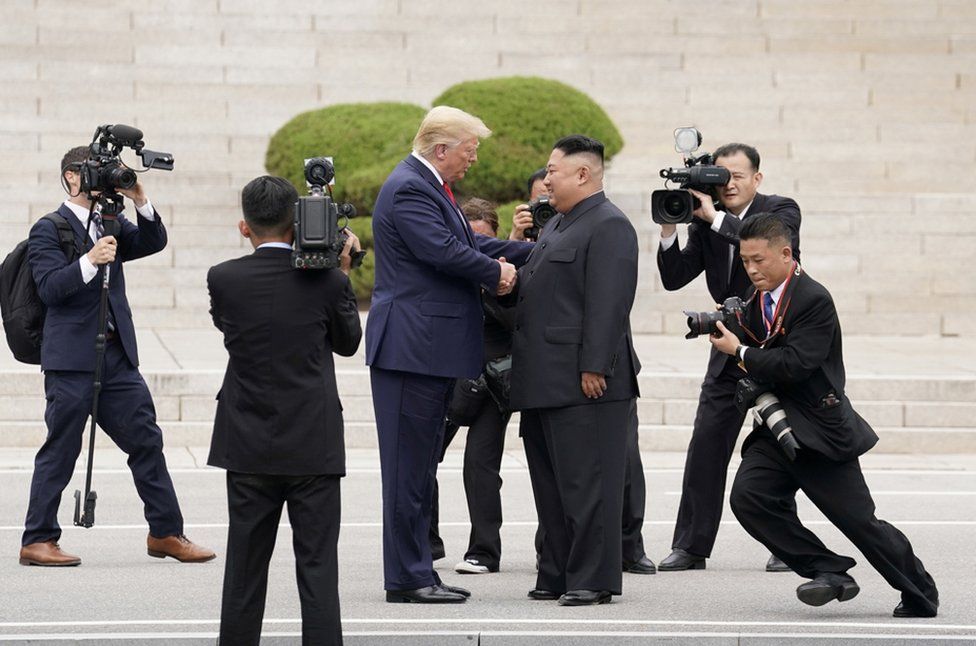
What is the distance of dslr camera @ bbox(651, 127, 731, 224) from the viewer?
7062 millimetres

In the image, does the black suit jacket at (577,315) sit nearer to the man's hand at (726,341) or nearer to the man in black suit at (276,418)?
the man's hand at (726,341)

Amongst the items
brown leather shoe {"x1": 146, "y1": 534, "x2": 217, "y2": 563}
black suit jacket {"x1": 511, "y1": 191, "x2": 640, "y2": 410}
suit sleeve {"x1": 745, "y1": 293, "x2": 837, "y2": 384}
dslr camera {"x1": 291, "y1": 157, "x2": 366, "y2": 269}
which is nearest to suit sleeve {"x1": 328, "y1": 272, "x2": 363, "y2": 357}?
dslr camera {"x1": 291, "y1": 157, "x2": 366, "y2": 269}

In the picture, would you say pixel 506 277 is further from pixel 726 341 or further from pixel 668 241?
pixel 668 241

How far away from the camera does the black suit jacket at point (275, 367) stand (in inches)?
218

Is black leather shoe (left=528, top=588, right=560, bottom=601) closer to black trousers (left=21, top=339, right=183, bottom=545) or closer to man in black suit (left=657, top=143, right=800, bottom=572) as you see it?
man in black suit (left=657, top=143, right=800, bottom=572)

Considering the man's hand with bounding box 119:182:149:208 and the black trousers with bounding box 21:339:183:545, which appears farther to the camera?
the black trousers with bounding box 21:339:183:545

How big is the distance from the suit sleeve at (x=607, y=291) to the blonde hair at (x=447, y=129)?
2.32 ft

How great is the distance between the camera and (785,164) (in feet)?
64.1

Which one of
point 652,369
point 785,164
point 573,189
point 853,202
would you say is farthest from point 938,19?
point 573,189

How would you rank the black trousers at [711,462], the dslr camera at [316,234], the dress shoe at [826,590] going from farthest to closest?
the black trousers at [711,462] → the dress shoe at [826,590] → the dslr camera at [316,234]

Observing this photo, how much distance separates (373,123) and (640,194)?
2.95m

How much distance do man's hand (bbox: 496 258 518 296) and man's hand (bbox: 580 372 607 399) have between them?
1.66 ft

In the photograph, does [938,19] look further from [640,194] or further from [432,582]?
[432,582]

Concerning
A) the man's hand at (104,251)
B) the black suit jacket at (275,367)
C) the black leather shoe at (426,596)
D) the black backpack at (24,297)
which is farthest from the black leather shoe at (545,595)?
the black backpack at (24,297)
